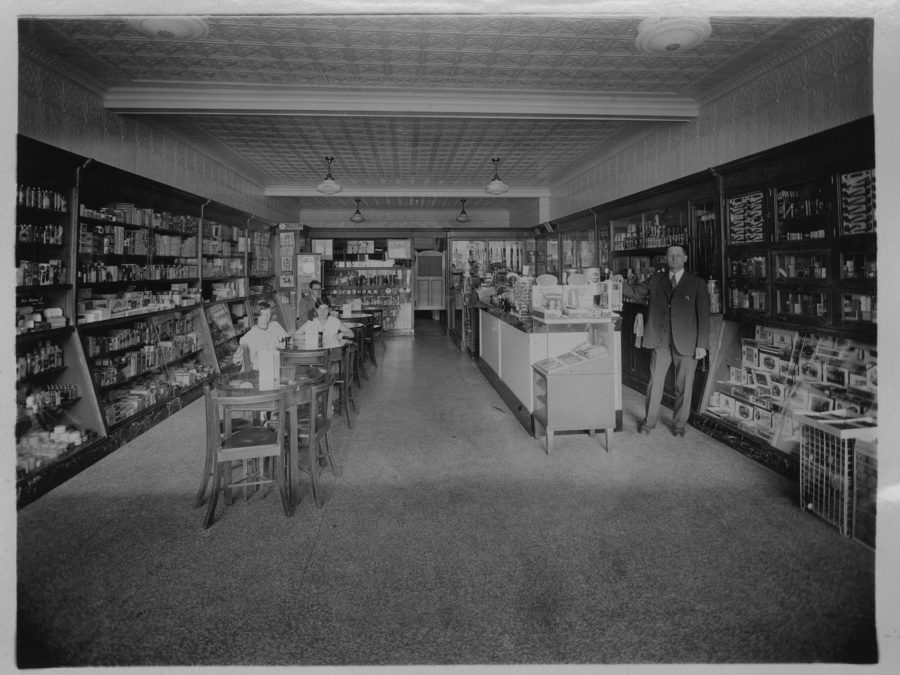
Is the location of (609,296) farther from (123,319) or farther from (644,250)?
(123,319)

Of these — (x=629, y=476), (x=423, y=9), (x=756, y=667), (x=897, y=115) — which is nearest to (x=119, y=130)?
(x=423, y=9)

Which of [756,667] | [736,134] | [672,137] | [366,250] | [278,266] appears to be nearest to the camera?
[756,667]

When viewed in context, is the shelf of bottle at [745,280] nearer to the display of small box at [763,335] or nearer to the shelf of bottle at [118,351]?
the display of small box at [763,335]

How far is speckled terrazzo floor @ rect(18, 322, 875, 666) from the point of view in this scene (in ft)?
6.42

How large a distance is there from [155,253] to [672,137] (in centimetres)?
639

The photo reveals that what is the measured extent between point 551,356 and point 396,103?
10.5ft


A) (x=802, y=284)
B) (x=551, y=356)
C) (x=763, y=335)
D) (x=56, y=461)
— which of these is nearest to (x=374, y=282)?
(x=551, y=356)

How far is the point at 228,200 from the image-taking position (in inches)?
340

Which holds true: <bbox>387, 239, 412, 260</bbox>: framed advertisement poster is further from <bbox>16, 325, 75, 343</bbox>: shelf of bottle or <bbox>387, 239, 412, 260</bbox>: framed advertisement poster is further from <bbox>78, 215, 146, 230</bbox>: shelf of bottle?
<bbox>16, 325, 75, 343</bbox>: shelf of bottle

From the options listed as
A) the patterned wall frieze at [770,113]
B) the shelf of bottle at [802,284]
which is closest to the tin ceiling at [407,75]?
the patterned wall frieze at [770,113]

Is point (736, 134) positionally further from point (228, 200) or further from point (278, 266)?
point (278, 266)

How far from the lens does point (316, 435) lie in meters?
3.48

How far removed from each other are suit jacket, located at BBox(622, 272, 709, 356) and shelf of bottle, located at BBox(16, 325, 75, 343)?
16.6 feet

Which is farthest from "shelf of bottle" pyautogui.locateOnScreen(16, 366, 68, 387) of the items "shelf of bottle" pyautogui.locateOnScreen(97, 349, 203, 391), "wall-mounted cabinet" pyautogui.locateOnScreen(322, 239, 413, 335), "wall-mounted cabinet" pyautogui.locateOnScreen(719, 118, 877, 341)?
"wall-mounted cabinet" pyautogui.locateOnScreen(322, 239, 413, 335)
